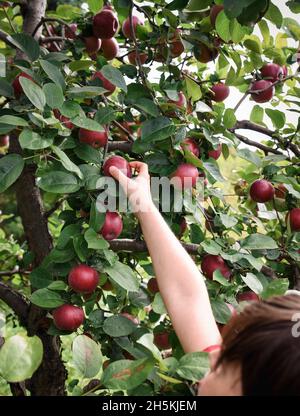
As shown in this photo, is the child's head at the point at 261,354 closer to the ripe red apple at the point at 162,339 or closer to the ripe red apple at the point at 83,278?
the ripe red apple at the point at 83,278

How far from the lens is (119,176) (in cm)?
109

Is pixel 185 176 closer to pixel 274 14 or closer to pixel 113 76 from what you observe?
pixel 113 76

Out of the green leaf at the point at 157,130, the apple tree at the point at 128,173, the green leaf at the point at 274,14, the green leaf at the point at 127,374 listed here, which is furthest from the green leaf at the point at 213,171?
the green leaf at the point at 127,374

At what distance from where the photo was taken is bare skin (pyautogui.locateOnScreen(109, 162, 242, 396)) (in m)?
0.94

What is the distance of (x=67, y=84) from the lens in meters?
1.18

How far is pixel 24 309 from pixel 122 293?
0.33 m

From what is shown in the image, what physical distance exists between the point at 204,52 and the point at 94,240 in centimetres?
64

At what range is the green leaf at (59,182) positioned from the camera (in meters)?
1.08

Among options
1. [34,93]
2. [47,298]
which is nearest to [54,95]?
[34,93]

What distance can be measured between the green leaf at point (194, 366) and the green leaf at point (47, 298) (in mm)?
397

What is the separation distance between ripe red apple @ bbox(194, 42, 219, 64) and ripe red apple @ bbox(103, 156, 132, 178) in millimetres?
420

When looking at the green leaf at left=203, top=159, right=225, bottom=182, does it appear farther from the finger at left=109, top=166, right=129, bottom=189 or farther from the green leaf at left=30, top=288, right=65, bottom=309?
the green leaf at left=30, top=288, right=65, bottom=309

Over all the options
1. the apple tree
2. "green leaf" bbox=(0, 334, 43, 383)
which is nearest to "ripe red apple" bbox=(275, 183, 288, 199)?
the apple tree
